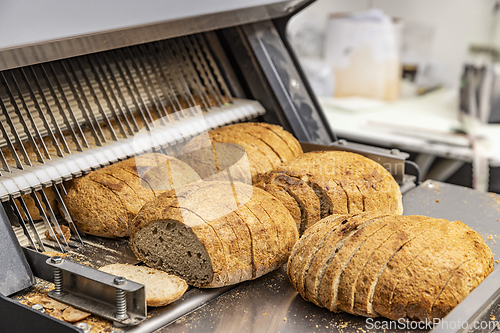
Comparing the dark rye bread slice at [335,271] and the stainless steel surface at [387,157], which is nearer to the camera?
the dark rye bread slice at [335,271]

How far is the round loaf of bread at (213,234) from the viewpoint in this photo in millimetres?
1337

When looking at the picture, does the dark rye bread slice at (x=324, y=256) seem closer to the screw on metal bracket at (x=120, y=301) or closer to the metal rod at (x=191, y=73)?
the screw on metal bracket at (x=120, y=301)

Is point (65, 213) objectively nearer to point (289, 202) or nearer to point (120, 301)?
point (120, 301)

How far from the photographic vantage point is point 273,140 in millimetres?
1956

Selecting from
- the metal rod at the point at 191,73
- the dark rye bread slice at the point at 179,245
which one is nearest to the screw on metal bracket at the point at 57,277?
the dark rye bread slice at the point at 179,245

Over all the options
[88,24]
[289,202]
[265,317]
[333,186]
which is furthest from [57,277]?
[333,186]

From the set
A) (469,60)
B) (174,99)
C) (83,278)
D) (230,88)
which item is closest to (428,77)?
(469,60)

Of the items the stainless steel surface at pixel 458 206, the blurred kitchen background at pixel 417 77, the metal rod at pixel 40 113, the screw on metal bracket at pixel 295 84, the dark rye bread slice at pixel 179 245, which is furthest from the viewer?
the blurred kitchen background at pixel 417 77

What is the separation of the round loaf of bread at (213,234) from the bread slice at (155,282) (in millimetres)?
50

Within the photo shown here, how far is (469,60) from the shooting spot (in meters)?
4.75

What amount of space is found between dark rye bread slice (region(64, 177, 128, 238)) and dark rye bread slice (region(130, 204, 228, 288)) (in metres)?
0.14

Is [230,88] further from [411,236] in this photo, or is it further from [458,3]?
[458,3]

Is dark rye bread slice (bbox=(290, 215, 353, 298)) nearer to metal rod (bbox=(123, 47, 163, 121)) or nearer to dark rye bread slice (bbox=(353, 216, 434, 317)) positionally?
dark rye bread slice (bbox=(353, 216, 434, 317))

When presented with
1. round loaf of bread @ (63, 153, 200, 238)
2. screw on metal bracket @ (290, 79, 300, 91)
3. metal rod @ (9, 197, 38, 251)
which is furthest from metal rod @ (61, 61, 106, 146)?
screw on metal bracket @ (290, 79, 300, 91)
